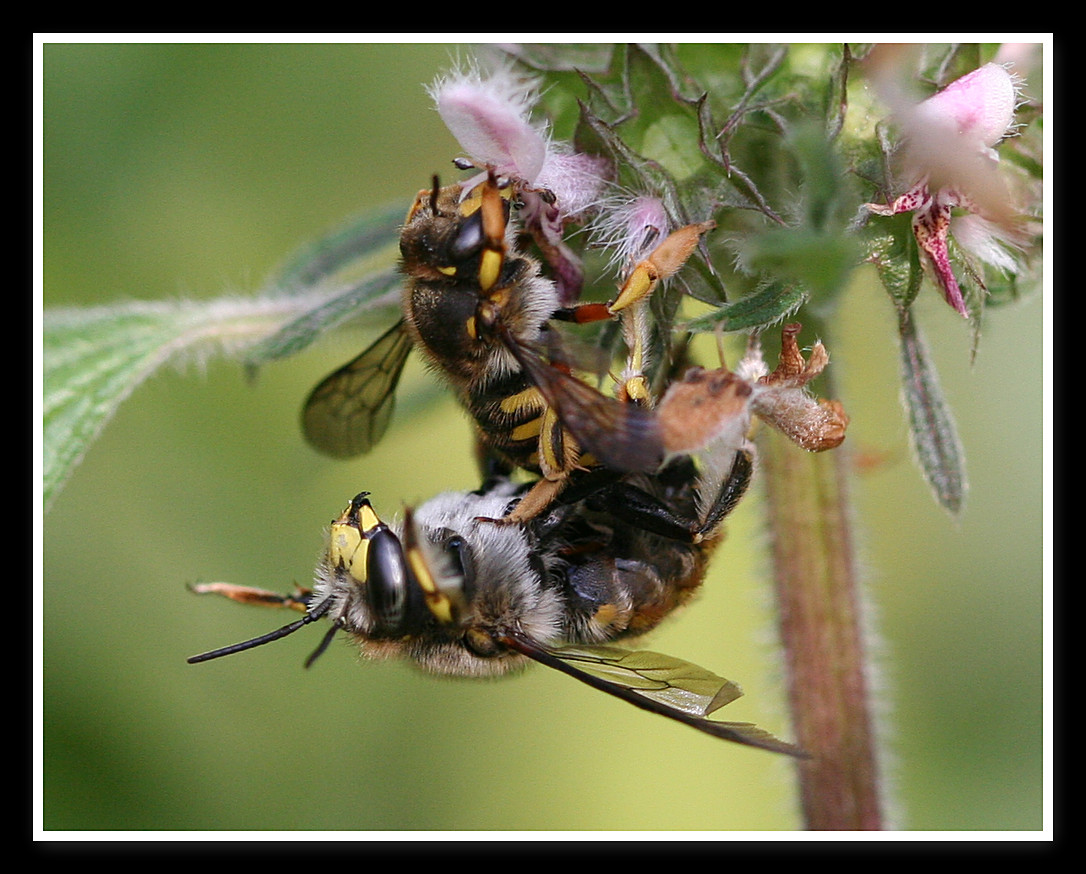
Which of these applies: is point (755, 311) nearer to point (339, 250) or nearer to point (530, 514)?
point (530, 514)

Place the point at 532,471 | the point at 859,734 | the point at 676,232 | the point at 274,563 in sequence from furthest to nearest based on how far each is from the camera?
1. the point at 274,563
2. the point at 859,734
3. the point at 532,471
4. the point at 676,232

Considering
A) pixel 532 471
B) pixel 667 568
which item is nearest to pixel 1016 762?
pixel 667 568

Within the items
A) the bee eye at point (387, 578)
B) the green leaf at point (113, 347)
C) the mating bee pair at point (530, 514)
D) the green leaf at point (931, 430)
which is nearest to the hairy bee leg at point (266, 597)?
the mating bee pair at point (530, 514)

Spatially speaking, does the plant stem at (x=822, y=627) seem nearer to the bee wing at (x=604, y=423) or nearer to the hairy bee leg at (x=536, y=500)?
the hairy bee leg at (x=536, y=500)

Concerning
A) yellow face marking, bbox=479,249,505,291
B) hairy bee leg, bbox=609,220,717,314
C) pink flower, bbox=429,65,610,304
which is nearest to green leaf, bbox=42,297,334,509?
pink flower, bbox=429,65,610,304

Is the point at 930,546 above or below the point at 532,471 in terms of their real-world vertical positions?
below

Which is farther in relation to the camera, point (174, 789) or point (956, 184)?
point (174, 789)

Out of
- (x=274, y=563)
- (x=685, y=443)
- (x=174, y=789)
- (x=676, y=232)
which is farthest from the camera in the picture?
(x=274, y=563)

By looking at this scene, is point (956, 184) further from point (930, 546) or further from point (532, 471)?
point (930, 546)
